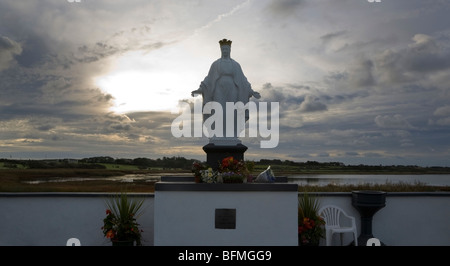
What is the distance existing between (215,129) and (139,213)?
2.26m

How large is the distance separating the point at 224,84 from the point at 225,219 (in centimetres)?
290

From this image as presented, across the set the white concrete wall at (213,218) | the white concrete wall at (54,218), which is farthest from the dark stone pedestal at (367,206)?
the white concrete wall at (54,218)

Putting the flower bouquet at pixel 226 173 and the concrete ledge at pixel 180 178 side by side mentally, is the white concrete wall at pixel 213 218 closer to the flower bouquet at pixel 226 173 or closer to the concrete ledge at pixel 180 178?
the flower bouquet at pixel 226 173

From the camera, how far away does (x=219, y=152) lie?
26.1 feet

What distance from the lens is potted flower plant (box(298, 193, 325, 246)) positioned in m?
7.40

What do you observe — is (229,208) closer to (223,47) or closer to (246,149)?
(246,149)

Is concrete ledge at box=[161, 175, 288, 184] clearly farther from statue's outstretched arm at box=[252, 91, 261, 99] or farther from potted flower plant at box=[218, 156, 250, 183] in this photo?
statue's outstretched arm at box=[252, 91, 261, 99]

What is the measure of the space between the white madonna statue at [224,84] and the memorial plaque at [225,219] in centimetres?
191

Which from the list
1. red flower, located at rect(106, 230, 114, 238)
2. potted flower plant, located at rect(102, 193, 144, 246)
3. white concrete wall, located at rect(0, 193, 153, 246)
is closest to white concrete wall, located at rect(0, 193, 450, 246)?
white concrete wall, located at rect(0, 193, 153, 246)

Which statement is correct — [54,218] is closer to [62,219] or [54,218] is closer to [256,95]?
[62,219]

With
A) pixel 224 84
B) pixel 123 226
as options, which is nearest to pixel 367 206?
pixel 224 84

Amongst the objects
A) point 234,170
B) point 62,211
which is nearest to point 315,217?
Result: point 234,170

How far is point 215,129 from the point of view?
816cm

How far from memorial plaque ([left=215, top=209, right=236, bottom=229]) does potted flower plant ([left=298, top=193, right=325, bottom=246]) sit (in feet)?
5.18
